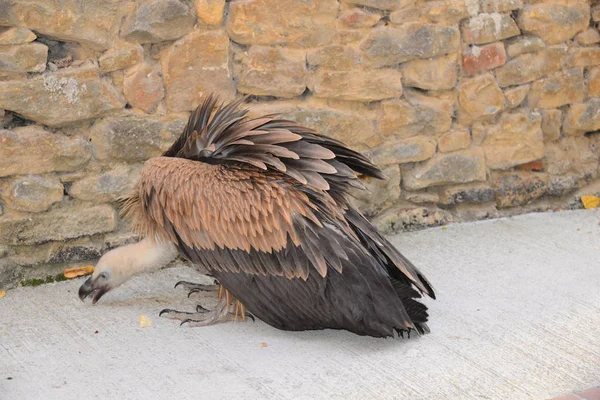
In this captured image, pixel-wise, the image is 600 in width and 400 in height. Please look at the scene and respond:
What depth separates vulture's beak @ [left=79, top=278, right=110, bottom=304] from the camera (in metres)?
4.27

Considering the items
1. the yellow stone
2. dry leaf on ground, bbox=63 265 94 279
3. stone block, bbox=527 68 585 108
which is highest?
the yellow stone

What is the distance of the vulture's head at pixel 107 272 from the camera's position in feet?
14.0

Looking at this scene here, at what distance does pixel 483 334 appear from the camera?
402 cm

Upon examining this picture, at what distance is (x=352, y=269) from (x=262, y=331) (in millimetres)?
588

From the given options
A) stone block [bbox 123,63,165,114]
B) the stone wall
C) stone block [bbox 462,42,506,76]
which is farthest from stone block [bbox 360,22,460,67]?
stone block [bbox 123,63,165,114]

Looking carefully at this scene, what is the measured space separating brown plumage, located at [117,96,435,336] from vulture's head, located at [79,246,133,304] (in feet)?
0.93

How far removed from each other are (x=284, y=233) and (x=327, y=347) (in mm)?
556

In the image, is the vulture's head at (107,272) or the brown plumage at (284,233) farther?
the vulture's head at (107,272)

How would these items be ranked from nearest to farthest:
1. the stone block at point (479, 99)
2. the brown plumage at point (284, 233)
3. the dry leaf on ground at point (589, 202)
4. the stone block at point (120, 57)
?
the brown plumage at point (284, 233) < the stone block at point (120, 57) < the stone block at point (479, 99) < the dry leaf on ground at point (589, 202)

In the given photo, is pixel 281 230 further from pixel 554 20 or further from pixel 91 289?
pixel 554 20

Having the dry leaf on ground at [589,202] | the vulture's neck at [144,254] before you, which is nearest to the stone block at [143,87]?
the vulture's neck at [144,254]

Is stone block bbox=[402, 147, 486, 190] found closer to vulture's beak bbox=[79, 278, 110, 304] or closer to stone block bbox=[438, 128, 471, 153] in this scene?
stone block bbox=[438, 128, 471, 153]

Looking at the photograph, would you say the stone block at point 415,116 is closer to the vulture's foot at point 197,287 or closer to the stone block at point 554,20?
the stone block at point 554,20

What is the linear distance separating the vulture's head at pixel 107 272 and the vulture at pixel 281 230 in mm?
237
